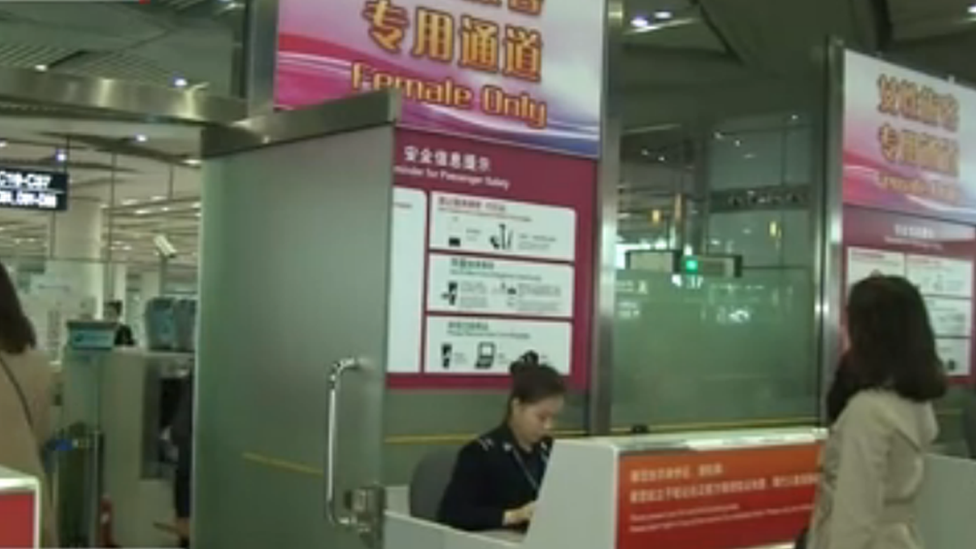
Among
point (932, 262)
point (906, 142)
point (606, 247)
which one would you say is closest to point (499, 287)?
point (606, 247)

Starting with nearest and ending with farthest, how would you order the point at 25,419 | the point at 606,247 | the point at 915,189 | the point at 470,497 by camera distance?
the point at 25,419
the point at 470,497
the point at 606,247
the point at 915,189

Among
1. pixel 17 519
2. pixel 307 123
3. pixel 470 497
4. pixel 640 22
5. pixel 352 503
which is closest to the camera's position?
pixel 17 519

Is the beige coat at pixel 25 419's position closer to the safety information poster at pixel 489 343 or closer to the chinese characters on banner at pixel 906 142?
the safety information poster at pixel 489 343

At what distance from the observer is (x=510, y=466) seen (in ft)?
10.8

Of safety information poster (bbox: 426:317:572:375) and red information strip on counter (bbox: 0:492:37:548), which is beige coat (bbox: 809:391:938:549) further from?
red information strip on counter (bbox: 0:492:37:548)

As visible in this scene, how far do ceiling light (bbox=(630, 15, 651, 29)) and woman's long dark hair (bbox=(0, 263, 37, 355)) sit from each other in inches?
123

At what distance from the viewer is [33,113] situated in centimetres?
422

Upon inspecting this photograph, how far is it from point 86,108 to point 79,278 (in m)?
4.76

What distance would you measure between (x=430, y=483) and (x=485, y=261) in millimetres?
841

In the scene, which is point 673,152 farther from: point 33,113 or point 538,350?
point 33,113

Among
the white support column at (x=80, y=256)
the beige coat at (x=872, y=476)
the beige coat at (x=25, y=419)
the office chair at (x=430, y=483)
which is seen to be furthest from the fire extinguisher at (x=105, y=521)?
the beige coat at (x=872, y=476)

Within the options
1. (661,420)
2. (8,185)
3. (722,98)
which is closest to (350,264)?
(661,420)

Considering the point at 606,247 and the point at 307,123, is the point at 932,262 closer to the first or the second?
the point at 606,247

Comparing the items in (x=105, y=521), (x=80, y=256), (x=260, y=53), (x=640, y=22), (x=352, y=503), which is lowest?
(x=105, y=521)
